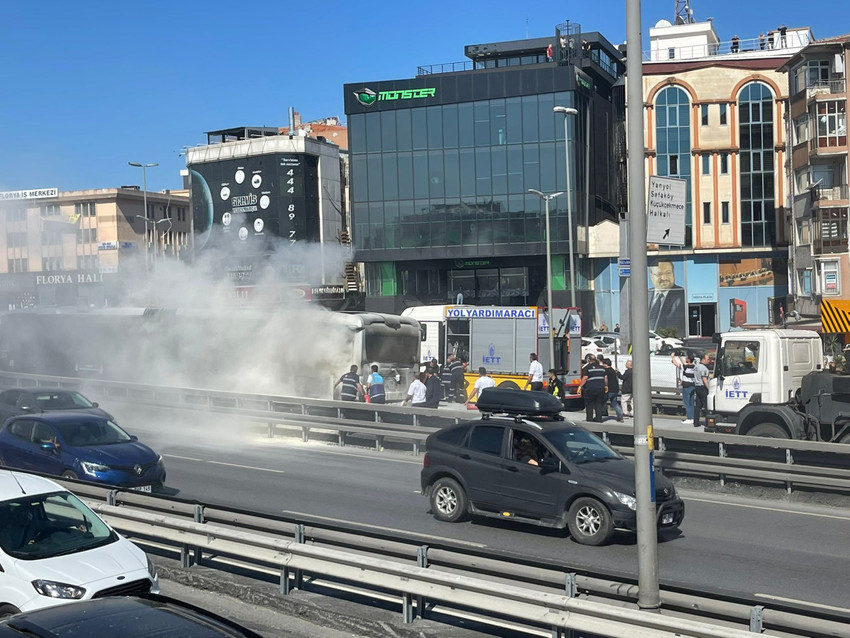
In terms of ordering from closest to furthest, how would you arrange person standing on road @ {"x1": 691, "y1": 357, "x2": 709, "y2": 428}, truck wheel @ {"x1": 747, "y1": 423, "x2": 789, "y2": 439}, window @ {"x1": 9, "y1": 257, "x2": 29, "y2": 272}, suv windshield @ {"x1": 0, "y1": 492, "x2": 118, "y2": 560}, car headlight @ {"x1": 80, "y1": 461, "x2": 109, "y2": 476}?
suv windshield @ {"x1": 0, "y1": 492, "x2": 118, "y2": 560} < car headlight @ {"x1": 80, "y1": 461, "x2": 109, "y2": 476} < truck wheel @ {"x1": 747, "y1": 423, "x2": 789, "y2": 439} < person standing on road @ {"x1": 691, "y1": 357, "x2": 709, "y2": 428} < window @ {"x1": 9, "y1": 257, "x2": 29, "y2": 272}

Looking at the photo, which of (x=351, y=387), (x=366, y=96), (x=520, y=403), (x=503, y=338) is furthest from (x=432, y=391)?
(x=366, y=96)

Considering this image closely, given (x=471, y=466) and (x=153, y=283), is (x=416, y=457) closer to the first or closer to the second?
(x=471, y=466)

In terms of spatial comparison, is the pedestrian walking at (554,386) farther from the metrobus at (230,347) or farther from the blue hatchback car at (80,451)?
the blue hatchback car at (80,451)

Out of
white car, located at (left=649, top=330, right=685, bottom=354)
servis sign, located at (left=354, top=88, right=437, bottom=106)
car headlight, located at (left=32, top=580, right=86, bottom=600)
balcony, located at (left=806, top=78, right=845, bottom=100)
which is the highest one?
servis sign, located at (left=354, top=88, right=437, bottom=106)

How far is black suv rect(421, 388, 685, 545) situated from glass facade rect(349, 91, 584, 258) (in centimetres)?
4902

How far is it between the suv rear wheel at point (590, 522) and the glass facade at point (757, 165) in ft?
175

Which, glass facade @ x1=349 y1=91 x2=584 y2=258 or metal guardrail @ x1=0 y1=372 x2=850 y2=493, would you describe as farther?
glass facade @ x1=349 y1=91 x2=584 y2=258

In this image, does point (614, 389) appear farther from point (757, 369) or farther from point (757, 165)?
point (757, 165)

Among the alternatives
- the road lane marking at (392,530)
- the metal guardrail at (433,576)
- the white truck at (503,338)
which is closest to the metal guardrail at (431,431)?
the road lane marking at (392,530)

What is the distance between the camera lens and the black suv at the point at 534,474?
12250mm

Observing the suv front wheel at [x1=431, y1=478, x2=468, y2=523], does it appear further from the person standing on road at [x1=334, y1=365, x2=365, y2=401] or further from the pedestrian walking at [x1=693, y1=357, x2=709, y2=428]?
the pedestrian walking at [x1=693, y1=357, x2=709, y2=428]

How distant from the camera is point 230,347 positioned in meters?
30.9

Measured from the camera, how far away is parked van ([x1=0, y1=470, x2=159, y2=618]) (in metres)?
7.75

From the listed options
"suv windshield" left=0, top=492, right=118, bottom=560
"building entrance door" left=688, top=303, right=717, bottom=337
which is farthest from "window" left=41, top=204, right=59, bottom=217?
"suv windshield" left=0, top=492, right=118, bottom=560
